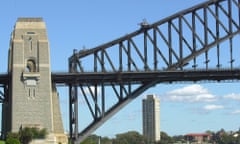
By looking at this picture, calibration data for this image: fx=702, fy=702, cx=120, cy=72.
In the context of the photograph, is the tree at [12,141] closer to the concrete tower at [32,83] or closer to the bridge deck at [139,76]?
the concrete tower at [32,83]

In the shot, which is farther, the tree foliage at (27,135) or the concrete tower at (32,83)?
the concrete tower at (32,83)

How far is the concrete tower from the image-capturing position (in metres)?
109

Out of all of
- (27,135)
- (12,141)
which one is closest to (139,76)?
(27,135)

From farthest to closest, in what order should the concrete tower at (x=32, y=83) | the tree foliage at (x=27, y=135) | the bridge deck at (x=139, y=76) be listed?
1. the bridge deck at (x=139, y=76)
2. the concrete tower at (x=32, y=83)
3. the tree foliage at (x=27, y=135)

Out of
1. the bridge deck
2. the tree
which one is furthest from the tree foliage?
the bridge deck

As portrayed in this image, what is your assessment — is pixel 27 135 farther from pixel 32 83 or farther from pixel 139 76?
pixel 139 76

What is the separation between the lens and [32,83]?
11031 cm

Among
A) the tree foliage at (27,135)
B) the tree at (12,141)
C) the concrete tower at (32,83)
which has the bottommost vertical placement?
the tree at (12,141)

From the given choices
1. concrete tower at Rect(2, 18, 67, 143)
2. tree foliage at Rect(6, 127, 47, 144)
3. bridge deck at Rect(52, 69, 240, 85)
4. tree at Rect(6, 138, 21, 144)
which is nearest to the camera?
tree at Rect(6, 138, 21, 144)

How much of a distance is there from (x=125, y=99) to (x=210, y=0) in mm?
25062

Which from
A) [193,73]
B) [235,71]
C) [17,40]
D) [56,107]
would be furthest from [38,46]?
[235,71]

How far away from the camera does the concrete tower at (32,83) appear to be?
108750mm

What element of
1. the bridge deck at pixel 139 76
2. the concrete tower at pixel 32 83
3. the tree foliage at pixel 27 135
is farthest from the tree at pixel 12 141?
the bridge deck at pixel 139 76

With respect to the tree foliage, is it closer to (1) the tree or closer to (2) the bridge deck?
(1) the tree
